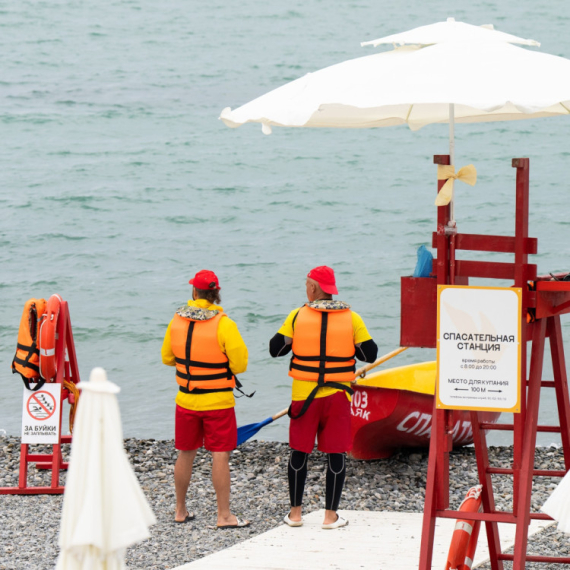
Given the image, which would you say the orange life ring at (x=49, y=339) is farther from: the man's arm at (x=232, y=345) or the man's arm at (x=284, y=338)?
the man's arm at (x=284, y=338)

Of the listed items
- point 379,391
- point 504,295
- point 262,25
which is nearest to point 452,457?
point 379,391

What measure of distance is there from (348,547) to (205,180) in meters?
26.8

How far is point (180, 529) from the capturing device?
6664mm

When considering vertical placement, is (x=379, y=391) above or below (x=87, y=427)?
below

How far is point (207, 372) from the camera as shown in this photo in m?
6.49

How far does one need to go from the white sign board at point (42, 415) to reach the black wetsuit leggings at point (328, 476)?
2129 mm

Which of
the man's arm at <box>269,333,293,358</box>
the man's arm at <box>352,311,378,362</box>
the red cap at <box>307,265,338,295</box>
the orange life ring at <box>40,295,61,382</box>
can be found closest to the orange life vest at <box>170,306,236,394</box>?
the man's arm at <box>269,333,293,358</box>

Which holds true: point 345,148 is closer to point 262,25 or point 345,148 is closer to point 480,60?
point 262,25

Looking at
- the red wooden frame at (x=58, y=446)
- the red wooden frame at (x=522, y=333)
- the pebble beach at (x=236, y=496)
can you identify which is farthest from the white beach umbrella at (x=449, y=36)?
the red wooden frame at (x=58, y=446)

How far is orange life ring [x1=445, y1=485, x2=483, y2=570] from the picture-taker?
15.4 ft

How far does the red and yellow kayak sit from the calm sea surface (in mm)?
3500

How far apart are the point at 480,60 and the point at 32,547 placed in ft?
13.6

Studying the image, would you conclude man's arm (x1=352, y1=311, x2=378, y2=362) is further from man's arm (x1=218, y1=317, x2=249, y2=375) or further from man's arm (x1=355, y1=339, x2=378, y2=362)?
man's arm (x1=218, y1=317, x2=249, y2=375)

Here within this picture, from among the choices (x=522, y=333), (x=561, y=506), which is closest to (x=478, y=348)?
(x=522, y=333)
